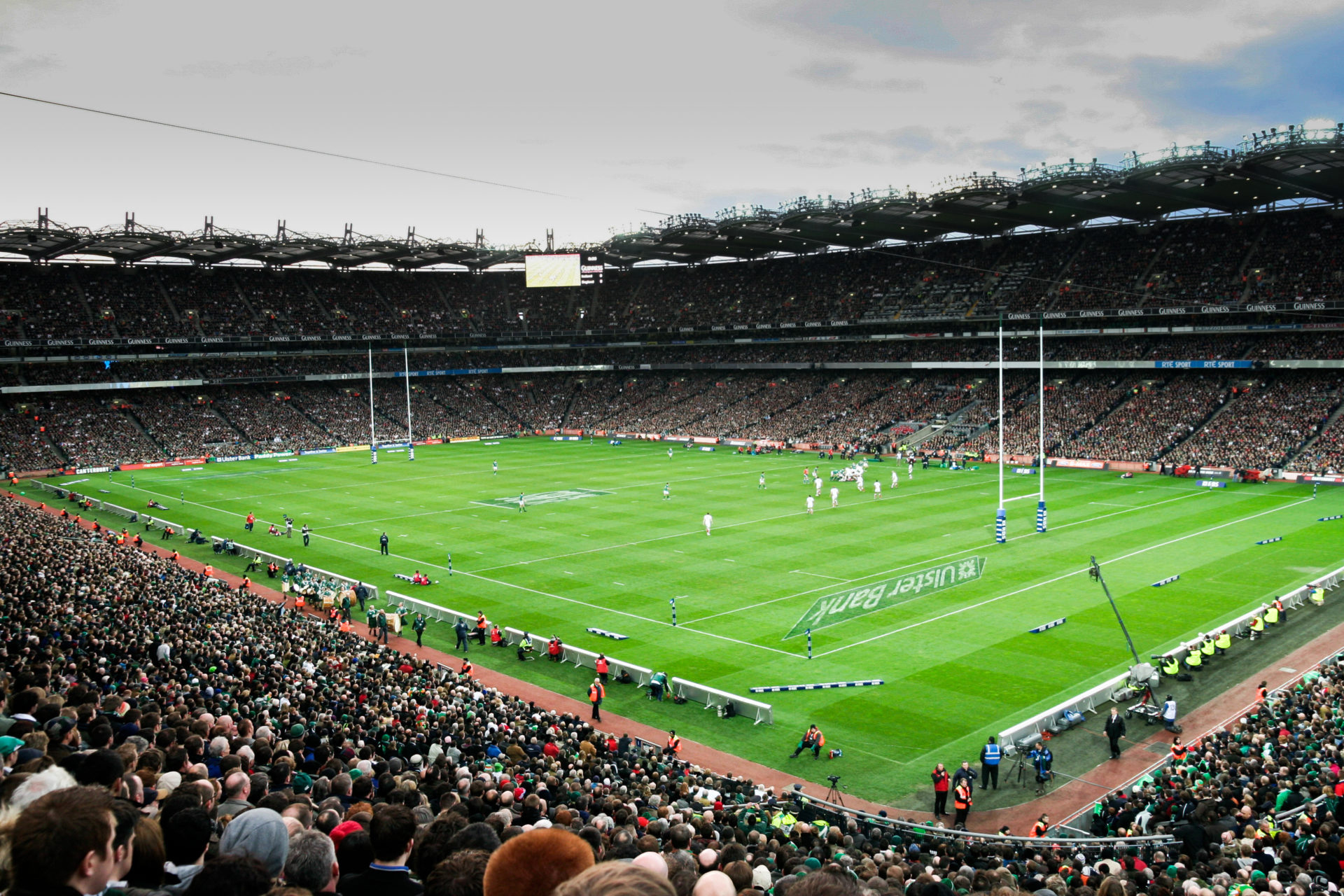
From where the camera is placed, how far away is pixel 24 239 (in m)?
72.8

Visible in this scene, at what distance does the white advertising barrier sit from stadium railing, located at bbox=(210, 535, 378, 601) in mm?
6972

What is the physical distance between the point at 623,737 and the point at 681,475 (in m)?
45.4

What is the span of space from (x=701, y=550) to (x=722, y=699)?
17.6 meters

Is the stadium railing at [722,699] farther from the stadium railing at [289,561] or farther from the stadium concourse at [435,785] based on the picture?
the stadium railing at [289,561]

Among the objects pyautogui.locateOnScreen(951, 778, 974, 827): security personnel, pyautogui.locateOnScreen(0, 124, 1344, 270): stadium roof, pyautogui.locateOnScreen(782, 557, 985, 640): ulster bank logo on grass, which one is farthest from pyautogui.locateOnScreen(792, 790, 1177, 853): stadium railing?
pyautogui.locateOnScreen(0, 124, 1344, 270): stadium roof

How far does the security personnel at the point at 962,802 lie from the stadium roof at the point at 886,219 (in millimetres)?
48878

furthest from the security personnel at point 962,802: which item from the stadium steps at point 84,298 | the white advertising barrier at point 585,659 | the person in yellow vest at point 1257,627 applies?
the stadium steps at point 84,298

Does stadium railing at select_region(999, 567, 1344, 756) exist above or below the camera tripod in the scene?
above

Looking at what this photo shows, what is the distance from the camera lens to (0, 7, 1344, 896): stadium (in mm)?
9938

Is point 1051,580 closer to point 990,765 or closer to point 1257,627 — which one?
point 1257,627

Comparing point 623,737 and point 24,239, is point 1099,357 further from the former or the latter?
point 24,239

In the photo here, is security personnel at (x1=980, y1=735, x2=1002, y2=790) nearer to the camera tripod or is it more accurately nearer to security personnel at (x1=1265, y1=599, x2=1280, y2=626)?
the camera tripod

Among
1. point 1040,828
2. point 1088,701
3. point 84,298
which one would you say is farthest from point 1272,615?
point 84,298

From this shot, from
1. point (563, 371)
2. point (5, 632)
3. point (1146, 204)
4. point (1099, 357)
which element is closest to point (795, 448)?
point (1099, 357)
